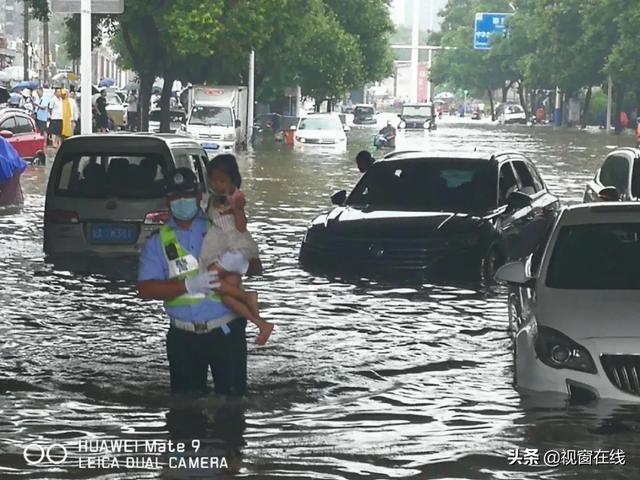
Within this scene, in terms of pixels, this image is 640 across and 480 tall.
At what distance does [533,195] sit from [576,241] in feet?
24.9

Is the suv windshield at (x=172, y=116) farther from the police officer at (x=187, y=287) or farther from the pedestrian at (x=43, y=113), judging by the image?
the police officer at (x=187, y=287)

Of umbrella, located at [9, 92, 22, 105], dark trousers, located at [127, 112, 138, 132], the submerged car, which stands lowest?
the submerged car

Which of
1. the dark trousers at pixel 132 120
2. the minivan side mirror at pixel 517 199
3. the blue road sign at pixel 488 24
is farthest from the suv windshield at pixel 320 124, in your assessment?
the blue road sign at pixel 488 24

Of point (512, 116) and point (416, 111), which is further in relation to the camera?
point (512, 116)

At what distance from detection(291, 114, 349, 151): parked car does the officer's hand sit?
161 ft

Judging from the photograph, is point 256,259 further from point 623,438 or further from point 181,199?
point 623,438

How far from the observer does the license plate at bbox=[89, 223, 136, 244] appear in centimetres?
1756

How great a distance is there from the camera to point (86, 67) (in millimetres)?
35250

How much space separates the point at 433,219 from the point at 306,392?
6.12m

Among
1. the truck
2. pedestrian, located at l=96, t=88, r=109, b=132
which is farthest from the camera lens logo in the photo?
pedestrian, located at l=96, t=88, r=109, b=132

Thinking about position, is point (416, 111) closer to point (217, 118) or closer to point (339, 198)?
point (217, 118)

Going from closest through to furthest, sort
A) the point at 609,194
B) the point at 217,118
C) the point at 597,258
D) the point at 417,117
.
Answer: the point at 597,258 < the point at 609,194 < the point at 217,118 < the point at 417,117

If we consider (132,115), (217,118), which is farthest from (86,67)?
(132,115)

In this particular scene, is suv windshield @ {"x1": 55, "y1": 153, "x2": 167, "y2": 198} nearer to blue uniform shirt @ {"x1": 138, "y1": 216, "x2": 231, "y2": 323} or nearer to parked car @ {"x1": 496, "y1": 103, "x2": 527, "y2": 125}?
blue uniform shirt @ {"x1": 138, "y1": 216, "x2": 231, "y2": 323}
